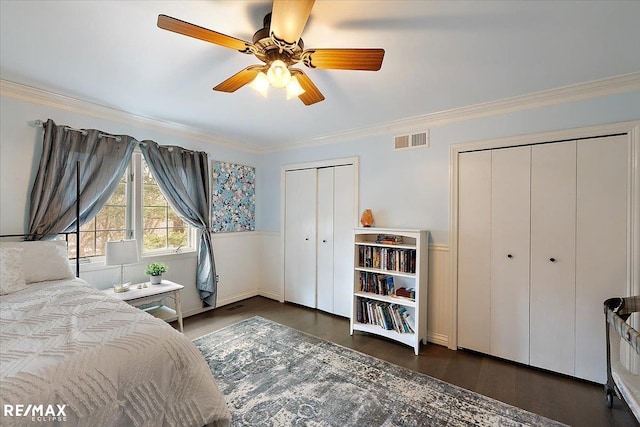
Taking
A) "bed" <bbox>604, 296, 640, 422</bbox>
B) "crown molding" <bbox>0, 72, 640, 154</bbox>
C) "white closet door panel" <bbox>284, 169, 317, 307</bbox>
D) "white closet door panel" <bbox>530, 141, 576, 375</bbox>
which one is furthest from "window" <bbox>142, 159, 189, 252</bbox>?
"bed" <bbox>604, 296, 640, 422</bbox>

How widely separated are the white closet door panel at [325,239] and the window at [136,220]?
1813 millimetres

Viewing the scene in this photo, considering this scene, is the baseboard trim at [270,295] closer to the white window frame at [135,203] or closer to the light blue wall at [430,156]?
the white window frame at [135,203]

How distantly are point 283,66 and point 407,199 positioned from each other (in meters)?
2.07

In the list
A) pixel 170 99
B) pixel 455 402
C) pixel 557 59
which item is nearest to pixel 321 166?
pixel 170 99

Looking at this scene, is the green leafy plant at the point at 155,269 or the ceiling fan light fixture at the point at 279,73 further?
the green leafy plant at the point at 155,269

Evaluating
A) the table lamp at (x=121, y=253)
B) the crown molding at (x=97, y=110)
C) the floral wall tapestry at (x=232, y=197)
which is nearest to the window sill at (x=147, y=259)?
the table lamp at (x=121, y=253)

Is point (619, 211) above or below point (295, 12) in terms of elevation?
below

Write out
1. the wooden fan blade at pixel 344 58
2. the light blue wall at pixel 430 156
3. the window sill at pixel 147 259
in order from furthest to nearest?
the window sill at pixel 147 259
the light blue wall at pixel 430 156
the wooden fan blade at pixel 344 58

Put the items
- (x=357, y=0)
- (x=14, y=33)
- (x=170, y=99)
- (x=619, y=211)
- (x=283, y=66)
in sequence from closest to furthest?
(x=357, y=0) < (x=283, y=66) < (x=14, y=33) < (x=619, y=211) < (x=170, y=99)

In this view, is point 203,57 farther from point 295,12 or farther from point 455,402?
point 455,402

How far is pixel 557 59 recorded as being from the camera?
6.08ft

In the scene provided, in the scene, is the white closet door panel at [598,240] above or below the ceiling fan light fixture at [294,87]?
below

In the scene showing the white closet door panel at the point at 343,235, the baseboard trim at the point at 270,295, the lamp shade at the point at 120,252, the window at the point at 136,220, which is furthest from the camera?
the baseboard trim at the point at 270,295

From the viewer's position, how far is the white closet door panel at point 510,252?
8.11 ft
